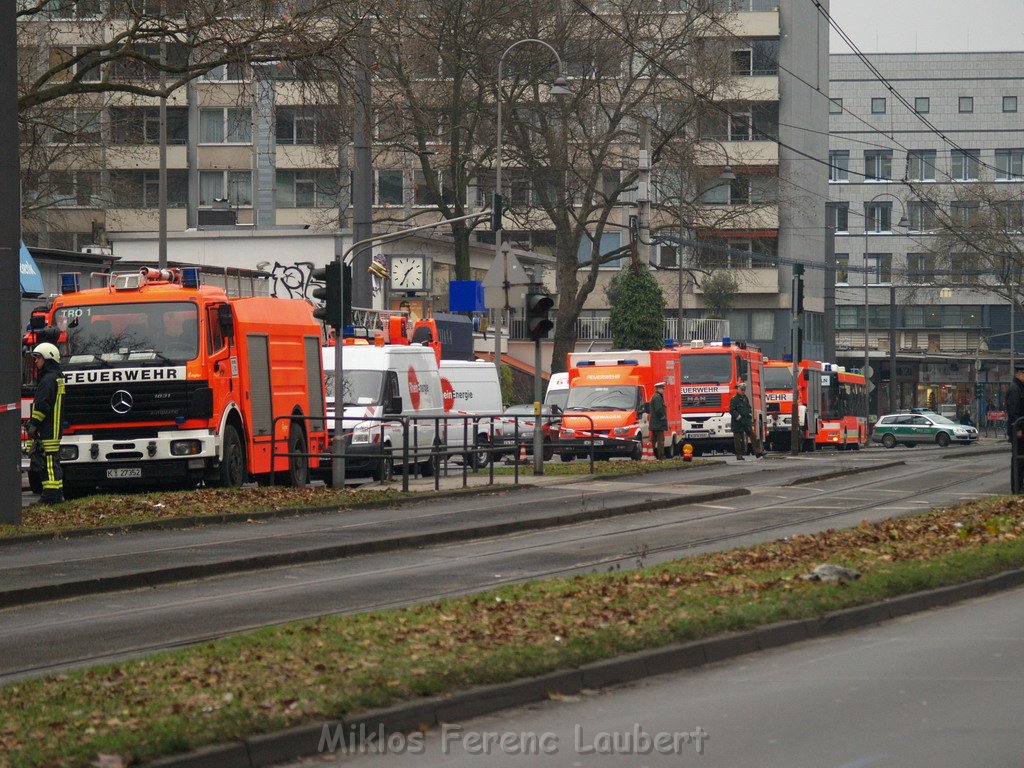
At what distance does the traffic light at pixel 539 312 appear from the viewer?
25.6 meters

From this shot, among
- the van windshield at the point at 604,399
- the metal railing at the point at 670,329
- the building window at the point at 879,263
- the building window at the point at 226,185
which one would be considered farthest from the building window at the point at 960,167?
the van windshield at the point at 604,399

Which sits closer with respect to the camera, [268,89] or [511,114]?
Result: [268,89]

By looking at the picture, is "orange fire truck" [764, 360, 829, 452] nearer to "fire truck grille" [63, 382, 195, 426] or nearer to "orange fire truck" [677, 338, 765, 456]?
"orange fire truck" [677, 338, 765, 456]

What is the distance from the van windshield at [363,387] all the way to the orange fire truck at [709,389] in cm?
1613

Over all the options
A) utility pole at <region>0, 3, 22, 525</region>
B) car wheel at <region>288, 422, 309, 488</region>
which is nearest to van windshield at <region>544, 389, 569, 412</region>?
car wheel at <region>288, 422, 309, 488</region>

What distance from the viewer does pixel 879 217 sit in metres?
110

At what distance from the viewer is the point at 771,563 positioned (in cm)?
1334

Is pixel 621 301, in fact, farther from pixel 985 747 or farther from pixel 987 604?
pixel 985 747

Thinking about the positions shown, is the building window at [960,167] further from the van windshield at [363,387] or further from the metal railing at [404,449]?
the van windshield at [363,387]

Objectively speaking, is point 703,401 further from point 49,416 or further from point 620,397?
point 49,416

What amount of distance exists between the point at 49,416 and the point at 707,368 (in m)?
26.7

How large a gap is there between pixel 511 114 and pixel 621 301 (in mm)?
18253

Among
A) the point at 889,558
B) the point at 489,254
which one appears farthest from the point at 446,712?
the point at 489,254

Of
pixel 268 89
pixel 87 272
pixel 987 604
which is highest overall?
pixel 268 89
